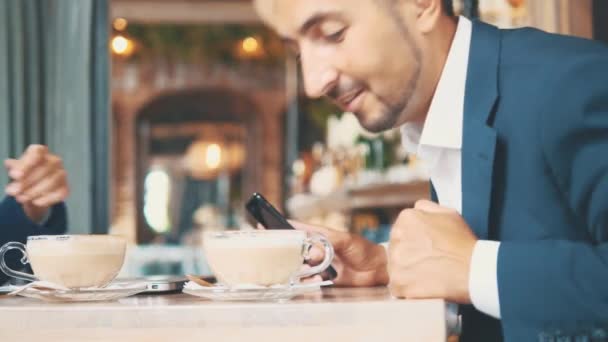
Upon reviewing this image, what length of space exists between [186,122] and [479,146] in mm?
9708

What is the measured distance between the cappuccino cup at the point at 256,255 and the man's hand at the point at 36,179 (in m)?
0.67

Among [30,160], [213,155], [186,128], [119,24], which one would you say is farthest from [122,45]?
[30,160]

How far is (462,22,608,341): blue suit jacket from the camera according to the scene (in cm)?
111

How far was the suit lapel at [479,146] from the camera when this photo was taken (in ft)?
4.11

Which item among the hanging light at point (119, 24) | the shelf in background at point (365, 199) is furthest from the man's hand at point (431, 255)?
the hanging light at point (119, 24)

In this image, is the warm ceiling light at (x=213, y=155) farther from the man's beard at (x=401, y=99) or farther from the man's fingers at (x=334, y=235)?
the man's beard at (x=401, y=99)

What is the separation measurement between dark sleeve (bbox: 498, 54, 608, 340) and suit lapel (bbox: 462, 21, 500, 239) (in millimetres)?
93

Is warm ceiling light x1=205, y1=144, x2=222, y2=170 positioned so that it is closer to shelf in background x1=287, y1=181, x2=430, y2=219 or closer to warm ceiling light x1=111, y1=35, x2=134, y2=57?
warm ceiling light x1=111, y1=35, x2=134, y2=57

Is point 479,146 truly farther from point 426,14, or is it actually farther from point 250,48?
point 250,48

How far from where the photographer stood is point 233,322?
3.30ft

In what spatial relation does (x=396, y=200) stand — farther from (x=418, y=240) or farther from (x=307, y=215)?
(x=418, y=240)

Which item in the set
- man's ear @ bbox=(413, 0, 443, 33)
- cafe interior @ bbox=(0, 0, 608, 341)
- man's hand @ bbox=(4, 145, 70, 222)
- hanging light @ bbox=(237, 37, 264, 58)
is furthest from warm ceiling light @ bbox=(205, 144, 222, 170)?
man's ear @ bbox=(413, 0, 443, 33)

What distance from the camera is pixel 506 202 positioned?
1292 mm

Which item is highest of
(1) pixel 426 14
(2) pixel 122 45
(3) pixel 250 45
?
(3) pixel 250 45
